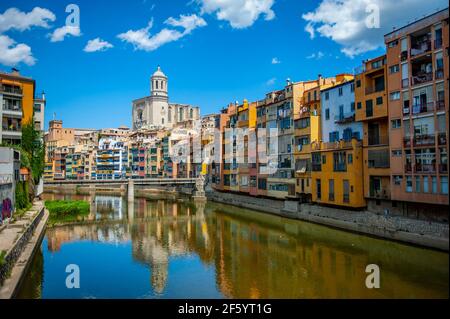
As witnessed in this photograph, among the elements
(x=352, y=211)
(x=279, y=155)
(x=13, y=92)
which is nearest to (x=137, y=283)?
(x=352, y=211)

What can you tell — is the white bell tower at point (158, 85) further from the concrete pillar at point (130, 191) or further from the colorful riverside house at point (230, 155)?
the colorful riverside house at point (230, 155)

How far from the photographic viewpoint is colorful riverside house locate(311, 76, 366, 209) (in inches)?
1288

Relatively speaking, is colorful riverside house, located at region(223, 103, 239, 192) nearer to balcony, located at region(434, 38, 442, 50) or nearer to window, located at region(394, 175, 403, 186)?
window, located at region(394, 175, 403, 186)

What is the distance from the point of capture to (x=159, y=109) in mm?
155500

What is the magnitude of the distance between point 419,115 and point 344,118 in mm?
10368

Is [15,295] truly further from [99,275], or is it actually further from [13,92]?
[13,92]

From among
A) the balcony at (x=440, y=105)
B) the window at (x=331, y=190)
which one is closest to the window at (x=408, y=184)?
the balcony at (x=440, y=105)

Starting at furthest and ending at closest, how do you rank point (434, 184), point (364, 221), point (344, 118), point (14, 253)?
point (344, 118)
point (364, 221)
point (434, 184)
point (14, 253)

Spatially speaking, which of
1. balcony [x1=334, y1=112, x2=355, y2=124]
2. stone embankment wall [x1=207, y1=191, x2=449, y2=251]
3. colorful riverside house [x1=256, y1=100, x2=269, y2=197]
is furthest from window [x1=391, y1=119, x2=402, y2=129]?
colorful riverside house [x1=256, y1=100, x2=269, y2=197]

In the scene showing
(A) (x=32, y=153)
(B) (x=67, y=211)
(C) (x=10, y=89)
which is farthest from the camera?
(A) (x=32, y=153)

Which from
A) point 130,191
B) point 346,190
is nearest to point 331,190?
point 346,190

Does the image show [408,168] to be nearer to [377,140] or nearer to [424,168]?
[424,168]

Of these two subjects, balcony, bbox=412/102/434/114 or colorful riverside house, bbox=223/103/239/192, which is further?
colorful riverside house, bbox=223/103/239/192

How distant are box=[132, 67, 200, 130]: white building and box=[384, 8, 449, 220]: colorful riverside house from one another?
417ft
